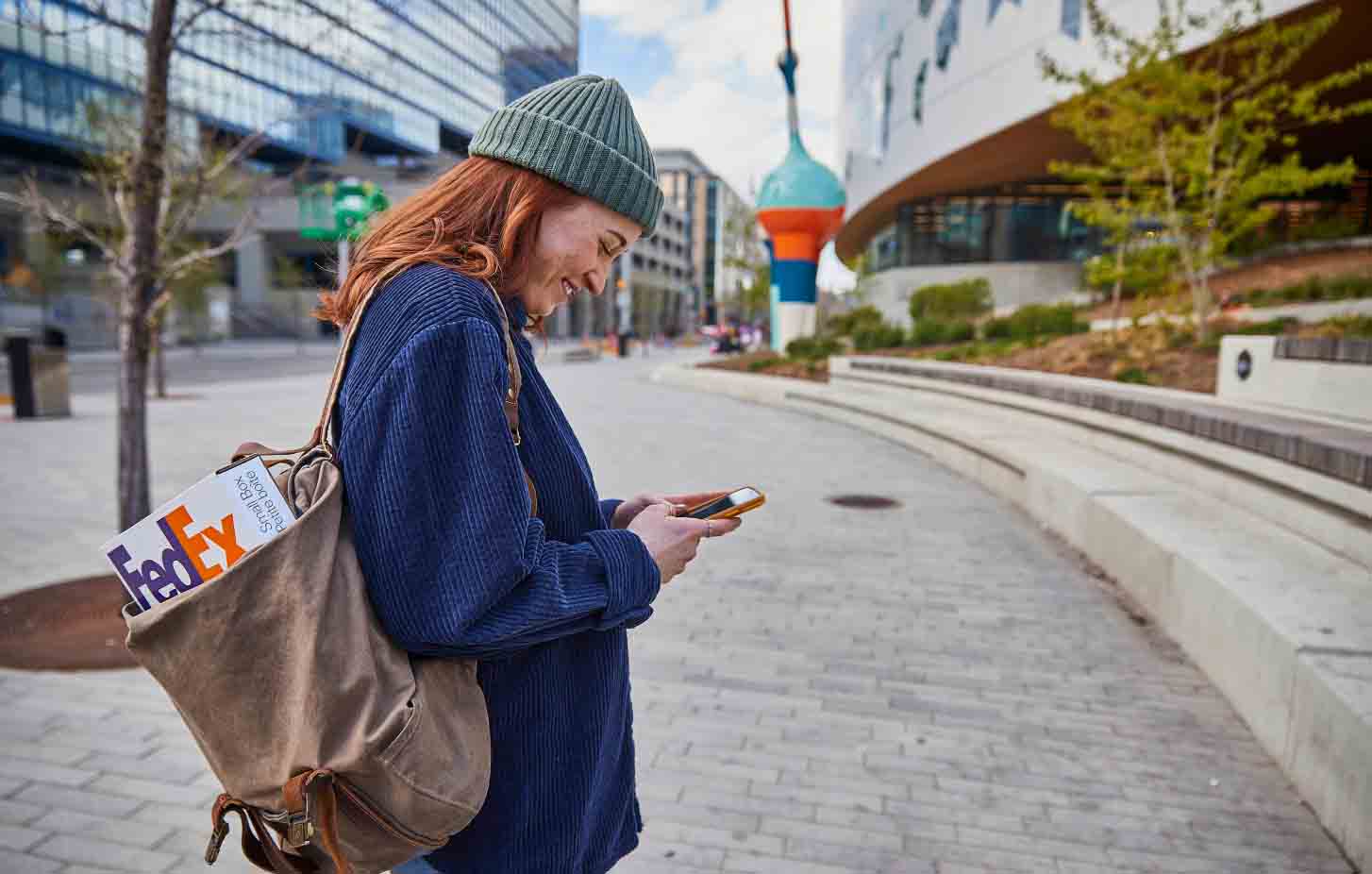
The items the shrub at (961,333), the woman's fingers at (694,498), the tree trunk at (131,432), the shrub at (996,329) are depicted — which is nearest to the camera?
the woman's fingers at (694,498)

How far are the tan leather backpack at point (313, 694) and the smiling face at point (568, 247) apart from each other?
0.98 feet

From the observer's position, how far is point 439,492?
3.94ft

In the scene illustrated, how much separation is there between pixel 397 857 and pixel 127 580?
Answer: 1.73 ft

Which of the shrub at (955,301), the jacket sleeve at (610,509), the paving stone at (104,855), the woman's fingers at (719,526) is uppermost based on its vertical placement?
the shrub at (955,301)

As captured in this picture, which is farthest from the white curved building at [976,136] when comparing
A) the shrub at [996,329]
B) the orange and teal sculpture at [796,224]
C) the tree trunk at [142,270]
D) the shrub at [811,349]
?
A: the tree trunk at [142,270]

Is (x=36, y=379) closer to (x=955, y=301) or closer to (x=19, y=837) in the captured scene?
(x=19, y=837)

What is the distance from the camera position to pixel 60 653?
444 centimetres

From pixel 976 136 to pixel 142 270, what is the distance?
23.7 meters

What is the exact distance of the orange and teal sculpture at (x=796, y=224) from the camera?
2505 cm

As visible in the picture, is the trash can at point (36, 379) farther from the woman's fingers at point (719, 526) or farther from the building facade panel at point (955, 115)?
the building facade panel at point (955, 115)

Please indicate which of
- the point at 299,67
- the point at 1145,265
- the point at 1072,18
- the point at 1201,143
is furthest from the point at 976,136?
the point at 299,67

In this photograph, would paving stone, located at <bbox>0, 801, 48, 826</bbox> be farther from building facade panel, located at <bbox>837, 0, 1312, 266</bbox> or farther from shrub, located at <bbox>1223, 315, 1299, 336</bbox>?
building facade panel, located at <bbox>837, 0, 1312, 266</bbox>

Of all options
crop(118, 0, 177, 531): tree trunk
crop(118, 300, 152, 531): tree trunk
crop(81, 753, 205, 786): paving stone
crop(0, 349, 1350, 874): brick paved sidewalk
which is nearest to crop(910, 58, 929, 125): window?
crop(0, 349, 1350, 874): brick paved sidewalk

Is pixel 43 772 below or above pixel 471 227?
below
